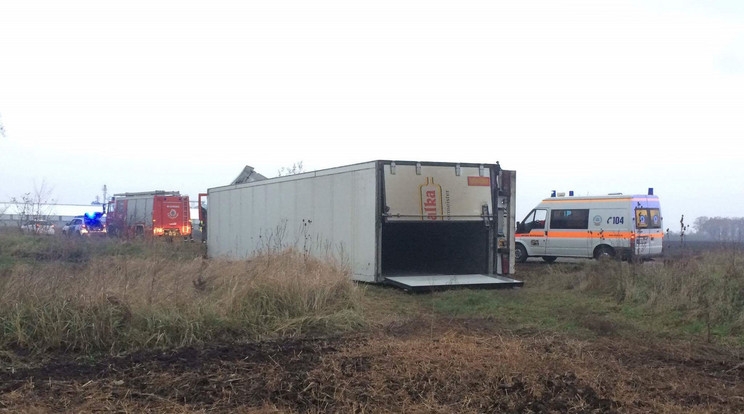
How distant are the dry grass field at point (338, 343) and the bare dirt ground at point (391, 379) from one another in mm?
19

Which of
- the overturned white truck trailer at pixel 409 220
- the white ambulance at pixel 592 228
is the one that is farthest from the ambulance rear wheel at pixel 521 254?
the overturned white truck trailer at pixel 409 220

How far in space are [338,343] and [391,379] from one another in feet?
5.54

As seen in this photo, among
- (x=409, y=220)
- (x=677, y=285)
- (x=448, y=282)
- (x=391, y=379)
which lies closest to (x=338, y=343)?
(x=391, y=379)

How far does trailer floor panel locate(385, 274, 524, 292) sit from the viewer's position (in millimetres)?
11906

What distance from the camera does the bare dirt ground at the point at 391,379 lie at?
487 centimetres

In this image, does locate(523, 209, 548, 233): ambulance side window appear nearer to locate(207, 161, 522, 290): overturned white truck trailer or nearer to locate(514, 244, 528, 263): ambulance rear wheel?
locate(514, 244, 528, 263): ambulance rear wheel

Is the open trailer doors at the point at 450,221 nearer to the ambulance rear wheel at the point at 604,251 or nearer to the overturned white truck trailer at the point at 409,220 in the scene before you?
the overturned white truck trailer at the point at 409,220

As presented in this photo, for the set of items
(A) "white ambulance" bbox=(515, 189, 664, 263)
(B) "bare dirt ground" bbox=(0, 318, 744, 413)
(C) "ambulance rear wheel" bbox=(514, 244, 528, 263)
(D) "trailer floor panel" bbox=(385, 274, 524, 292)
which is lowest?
(B) "bare dirt ground" bbox=(0, 318, 744, 413)

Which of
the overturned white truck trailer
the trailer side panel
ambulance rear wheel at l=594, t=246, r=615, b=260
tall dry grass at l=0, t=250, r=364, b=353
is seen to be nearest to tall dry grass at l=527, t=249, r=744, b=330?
the overturned white truck trailer

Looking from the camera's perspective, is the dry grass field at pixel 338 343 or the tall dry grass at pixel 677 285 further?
the tall dry grass at pixel 677 285

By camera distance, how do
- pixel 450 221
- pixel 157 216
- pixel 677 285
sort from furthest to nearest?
pixel 157 216 → pixel 450 221 → pixel 677 285

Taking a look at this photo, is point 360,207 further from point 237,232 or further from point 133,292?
point 237,232

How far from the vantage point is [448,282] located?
40.5ft

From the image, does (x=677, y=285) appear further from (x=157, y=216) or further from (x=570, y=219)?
(x=157, y=216)
